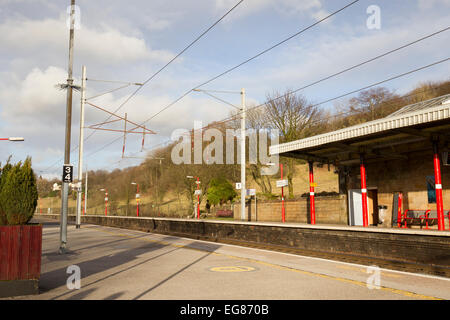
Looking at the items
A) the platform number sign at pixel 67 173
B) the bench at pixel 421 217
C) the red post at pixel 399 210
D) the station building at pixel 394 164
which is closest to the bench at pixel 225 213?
the station building at pixel 394 164

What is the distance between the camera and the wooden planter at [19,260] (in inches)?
305

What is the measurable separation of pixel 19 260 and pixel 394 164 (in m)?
18.7

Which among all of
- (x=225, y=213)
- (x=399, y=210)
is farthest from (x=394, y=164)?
(x=225, y=213)

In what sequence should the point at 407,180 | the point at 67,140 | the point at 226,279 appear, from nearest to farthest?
the point at 226,279
the point at 67,140
the point at 407,180

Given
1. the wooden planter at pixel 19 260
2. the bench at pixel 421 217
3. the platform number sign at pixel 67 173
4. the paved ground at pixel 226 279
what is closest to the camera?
the paved ground at pixel 226 279

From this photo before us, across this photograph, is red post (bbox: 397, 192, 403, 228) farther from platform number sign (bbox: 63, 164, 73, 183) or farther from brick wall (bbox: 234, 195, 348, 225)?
platform number sign (bbox: 63, 164, 73, 183)

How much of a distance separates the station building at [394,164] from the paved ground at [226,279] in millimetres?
6465

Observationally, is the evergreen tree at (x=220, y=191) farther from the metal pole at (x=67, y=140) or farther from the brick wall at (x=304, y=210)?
the metal pole at (x=67, y=140)

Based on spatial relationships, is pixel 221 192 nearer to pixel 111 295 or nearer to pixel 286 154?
pixel 286 154

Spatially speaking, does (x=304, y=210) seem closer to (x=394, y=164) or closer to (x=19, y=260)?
(x=394, y=164)

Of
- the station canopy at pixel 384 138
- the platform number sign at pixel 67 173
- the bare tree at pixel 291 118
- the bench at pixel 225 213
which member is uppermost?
the bare tree at pixel 291 118

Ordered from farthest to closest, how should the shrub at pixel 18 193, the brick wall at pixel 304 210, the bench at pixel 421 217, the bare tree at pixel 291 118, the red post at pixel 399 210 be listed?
the bare tree at pixel 291 118 < the brick wall at pixel 304 210 < the red post at pixel 399 210 < the bench at pixel 421 217 < the shrub at pixel 18 193

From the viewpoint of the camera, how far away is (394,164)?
69.8 feet

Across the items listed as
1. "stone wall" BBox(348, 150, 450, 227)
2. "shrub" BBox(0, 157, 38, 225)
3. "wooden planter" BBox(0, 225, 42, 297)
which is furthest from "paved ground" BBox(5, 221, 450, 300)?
"stone wall" BBox(348, 150, 450, 227)
